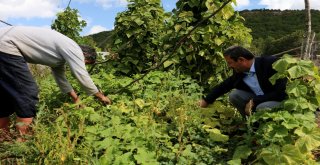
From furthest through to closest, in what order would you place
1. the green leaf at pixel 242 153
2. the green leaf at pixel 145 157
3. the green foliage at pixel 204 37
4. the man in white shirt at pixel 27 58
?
the green foliage at pixel 204 37 → the man in white shirt at pixel 27 58 → the green leaf at pixel 242 153 → the green leaf at pixel 145 157

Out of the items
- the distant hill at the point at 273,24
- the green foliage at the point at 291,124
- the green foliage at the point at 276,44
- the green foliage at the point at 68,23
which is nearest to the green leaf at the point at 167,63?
the green foliage at the point at 291,124

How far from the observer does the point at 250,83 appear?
4.21 meters

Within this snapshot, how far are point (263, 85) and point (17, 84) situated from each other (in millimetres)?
2377

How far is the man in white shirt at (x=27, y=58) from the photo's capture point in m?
3.70

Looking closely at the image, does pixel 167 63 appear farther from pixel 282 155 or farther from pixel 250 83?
pixel 282 155

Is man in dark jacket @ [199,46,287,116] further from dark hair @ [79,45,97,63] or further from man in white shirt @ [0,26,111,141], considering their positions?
man in white shirt @ [0,26,111,141]

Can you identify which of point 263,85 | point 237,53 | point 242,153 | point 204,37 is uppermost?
point 204,37

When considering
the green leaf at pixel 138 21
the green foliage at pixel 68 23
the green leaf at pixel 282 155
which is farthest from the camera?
the green foliage at pixel 68 23

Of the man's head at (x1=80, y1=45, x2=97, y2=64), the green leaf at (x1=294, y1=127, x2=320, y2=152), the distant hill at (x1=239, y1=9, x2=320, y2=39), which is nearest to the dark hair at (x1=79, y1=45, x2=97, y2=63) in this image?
the man's head at (x1=80, y1=45, x2=97, y2=64)

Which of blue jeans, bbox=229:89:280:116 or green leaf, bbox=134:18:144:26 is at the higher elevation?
green leaf, bbox=134:18:144:26

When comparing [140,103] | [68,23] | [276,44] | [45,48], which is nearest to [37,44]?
[45,48]

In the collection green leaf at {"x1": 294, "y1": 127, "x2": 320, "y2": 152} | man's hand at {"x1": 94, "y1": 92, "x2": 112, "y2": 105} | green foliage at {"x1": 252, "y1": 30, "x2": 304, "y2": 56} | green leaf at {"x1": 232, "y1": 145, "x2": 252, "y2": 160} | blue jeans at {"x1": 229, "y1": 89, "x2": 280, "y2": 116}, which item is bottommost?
green leaf at {"x1": 232, "y1": 145, "x2": 252, "y2": 160}

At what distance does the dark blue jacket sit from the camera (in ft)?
12.3

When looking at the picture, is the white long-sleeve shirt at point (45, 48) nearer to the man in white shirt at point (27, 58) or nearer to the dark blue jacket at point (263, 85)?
the man in white shirt at point (27, 58)
